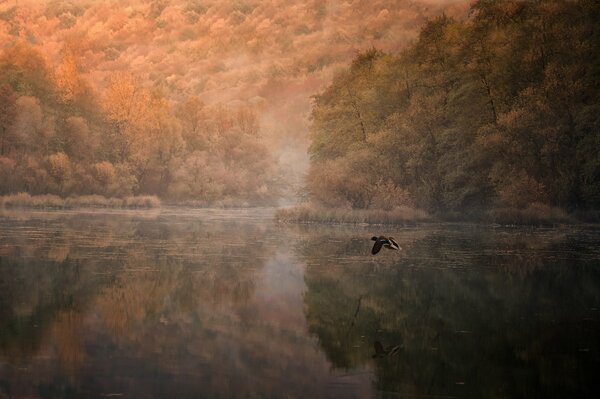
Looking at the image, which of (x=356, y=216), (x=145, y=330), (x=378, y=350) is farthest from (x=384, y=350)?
(x=356, y=216)

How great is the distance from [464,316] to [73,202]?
64.6 meters

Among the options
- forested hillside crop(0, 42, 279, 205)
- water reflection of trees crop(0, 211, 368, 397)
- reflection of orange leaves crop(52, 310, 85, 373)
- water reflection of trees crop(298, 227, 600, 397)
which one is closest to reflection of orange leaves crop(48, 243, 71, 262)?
water reflection of trees crop(0, 211, 368, 397)

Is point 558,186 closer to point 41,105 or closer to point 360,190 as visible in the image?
point 360,190

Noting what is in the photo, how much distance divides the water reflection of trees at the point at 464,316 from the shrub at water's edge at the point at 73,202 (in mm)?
48758

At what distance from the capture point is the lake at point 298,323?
10.8m

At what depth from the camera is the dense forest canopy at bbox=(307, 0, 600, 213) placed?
149ft

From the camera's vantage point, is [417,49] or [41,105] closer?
[417,49]

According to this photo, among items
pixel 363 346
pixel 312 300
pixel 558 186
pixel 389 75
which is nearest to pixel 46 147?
pixel 389 75

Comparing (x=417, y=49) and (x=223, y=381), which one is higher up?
(x=417, y=49)

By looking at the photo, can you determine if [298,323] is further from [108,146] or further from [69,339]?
[108,146]

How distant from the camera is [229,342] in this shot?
1332 cm

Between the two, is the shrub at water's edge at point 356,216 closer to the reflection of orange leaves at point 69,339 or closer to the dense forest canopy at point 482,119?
the dense forest canopy at point 482,119

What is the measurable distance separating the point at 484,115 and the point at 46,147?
1868 inches

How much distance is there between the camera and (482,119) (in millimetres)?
51344
